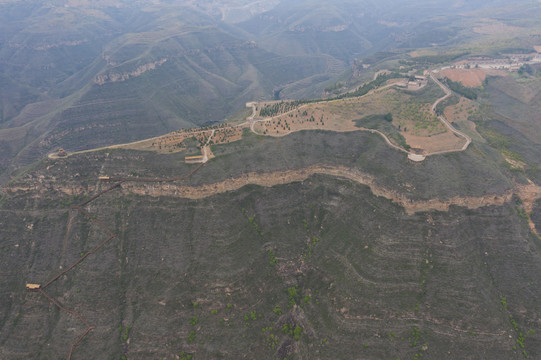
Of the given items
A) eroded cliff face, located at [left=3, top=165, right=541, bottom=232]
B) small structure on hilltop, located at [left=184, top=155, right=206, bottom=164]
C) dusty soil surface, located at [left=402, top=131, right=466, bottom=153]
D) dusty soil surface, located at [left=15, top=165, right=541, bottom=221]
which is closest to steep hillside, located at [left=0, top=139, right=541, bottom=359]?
eroded cliff face, located at [left=3, top=165, right=541, bottom=232]

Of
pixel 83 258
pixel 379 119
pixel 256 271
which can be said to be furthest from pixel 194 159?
pixel 379 119

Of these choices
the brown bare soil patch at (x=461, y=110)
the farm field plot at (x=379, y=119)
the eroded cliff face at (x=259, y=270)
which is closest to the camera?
the eroded cliff face at (x=259, y=270)

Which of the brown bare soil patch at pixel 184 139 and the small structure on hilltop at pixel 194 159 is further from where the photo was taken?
the brown bare soil patch at pixel 184 139

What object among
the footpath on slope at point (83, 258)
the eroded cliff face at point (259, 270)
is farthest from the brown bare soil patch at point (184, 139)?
the eroded cliff face at point (259, 270)

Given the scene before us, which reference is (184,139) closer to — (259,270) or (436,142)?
(259,270)

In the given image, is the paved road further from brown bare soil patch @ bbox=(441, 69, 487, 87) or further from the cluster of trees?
the cluster of trees

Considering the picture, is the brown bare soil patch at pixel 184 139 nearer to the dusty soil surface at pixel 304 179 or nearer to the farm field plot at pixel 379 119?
the farm field plot at pixel 379 119

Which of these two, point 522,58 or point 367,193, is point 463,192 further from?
point 522,58

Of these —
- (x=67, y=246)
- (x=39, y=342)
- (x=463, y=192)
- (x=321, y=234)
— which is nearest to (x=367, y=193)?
(x=321, y=234)

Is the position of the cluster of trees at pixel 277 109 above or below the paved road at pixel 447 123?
below
